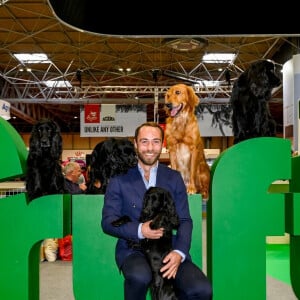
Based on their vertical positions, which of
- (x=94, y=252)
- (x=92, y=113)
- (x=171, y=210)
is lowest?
(x=94, y=252)

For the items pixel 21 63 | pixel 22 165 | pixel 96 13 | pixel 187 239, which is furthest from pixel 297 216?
pixel 21 63

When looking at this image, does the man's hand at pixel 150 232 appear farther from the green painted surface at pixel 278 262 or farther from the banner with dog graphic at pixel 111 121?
the banner with dog graphic at pixel 111 121

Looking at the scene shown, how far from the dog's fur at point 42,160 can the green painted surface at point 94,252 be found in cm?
24

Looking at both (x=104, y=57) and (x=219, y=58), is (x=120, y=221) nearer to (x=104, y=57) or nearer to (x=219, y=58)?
(x=219, y=58)

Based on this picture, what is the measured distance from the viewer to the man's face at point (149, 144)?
2680mm

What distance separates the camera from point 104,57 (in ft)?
40.7

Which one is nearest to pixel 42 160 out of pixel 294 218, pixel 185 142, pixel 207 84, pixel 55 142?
pixel 55 142

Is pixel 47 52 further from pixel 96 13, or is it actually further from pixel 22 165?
pixel 22 165

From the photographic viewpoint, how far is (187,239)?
100 inches

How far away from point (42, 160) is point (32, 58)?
9.79 m

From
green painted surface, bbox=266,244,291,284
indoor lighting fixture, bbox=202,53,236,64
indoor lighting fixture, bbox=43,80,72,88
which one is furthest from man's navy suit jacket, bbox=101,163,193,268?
indoor lighting fixture, bbox=43,80,72,88

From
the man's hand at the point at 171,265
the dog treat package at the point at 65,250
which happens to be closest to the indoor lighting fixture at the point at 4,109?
the dog treat package at the point at 65,250

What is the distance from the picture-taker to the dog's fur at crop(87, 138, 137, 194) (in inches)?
125

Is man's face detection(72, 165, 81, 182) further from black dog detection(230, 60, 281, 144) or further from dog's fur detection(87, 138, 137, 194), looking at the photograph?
black dog detection(230, 60, 281, 144)
